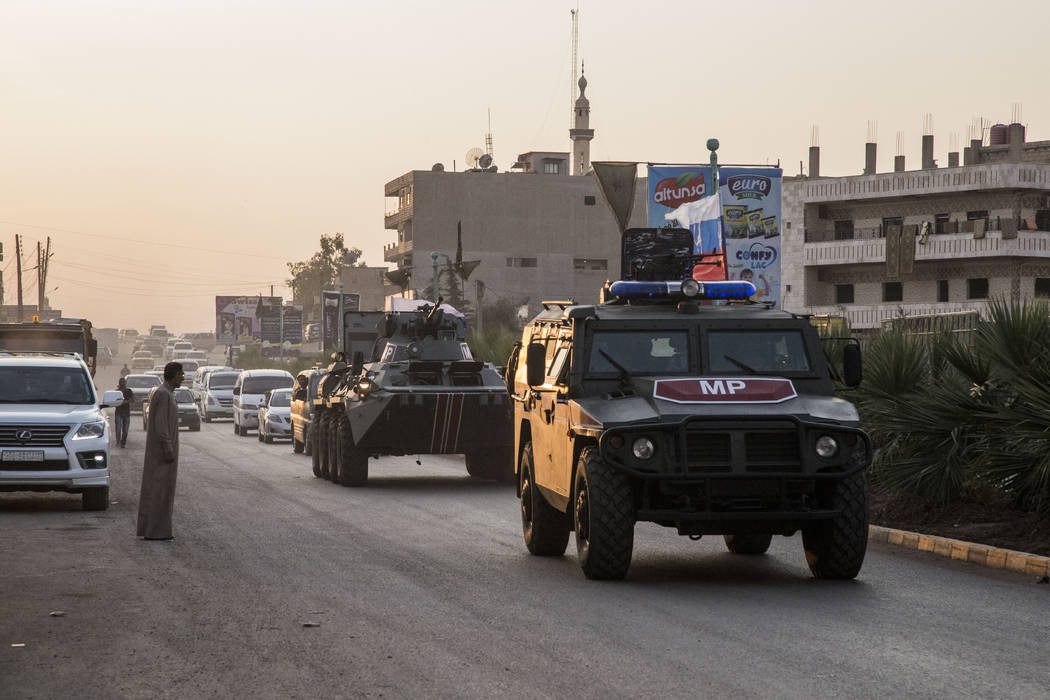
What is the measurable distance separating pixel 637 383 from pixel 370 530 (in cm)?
525

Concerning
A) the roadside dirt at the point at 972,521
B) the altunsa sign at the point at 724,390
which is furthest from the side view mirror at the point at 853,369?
the roadside dirt at the point at 972,521

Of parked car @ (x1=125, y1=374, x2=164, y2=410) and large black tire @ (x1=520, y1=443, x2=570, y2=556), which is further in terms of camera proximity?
parked car @ (x1=125, y1=374, x2=164, y2=410)

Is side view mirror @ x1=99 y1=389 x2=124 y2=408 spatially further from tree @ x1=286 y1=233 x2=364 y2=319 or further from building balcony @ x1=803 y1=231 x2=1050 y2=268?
tree @ x1=286 y1=233 x2=364 y2=319

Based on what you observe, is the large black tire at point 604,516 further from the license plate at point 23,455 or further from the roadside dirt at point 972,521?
the license plate at point 23,455

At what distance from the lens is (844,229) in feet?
248

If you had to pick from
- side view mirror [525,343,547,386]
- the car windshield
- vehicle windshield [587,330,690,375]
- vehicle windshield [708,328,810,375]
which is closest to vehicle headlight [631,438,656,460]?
vehicle windshield [587,330,690,375]

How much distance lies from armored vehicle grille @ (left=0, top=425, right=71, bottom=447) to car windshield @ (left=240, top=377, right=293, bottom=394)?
90.8 feet

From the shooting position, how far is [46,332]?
1534 inches

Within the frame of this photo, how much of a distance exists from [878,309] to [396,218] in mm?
45432

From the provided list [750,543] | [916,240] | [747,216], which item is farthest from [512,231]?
[750,543]

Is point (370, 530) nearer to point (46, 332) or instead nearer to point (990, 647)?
point (990, 647)

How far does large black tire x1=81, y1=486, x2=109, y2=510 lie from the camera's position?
18.9 metres

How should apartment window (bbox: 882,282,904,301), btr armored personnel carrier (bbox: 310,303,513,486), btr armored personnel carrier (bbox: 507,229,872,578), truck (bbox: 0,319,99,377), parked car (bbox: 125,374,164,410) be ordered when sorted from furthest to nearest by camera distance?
1. apartment window (bbox: 882,282,904,301)
2. parked car (bbox: 125,374,164,410)
3. truck (bbox: 0,319,99,377)
4. btr armored personnel carrier (bbox: 310,303,513,486)
5. btr armored personnel carrier (bbox: 507,229,872,578)

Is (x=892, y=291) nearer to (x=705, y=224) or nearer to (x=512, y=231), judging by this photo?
(x=512, y=231)
